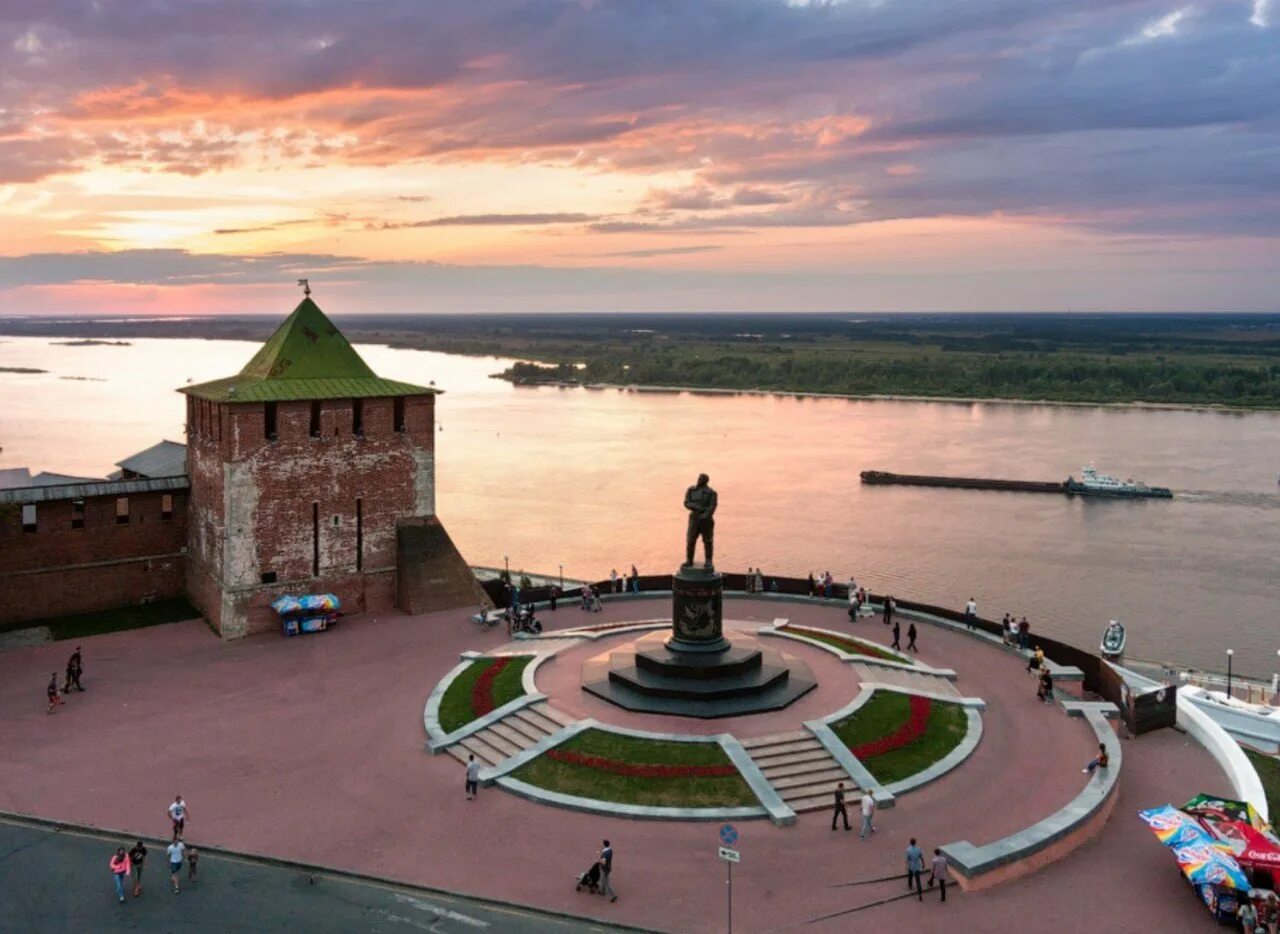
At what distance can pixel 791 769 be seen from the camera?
74.1 feet

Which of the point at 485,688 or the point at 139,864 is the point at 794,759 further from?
the point at 139,864

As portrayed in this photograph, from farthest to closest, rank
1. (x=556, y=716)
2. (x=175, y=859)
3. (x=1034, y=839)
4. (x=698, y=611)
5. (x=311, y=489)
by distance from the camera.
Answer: (x=311, y=489), (x=698, y=611), (x=556, y=716), (x=1034, y=839), (x=175, y=859)

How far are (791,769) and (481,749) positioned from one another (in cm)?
709

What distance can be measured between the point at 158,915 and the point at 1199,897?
58.7 ft

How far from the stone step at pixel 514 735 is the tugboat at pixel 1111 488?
57369 millimetres

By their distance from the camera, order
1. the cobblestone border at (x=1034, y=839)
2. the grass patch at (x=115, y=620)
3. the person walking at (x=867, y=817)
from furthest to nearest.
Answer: the grass patch at (x=115, y=620), the person walking at (x=867, y=817), the cobblestone border at (x=1034, y=839)

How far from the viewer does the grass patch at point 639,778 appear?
21531mm

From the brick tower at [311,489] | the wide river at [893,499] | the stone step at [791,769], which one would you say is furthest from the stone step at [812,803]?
the wide river at [893,499]

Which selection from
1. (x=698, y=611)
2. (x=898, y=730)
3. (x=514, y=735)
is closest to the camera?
(x=898, y=730)

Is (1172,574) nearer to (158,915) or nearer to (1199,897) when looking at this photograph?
(1199,897)

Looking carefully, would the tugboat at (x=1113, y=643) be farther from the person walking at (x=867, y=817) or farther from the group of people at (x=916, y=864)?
the group of people at (x=916, y=864)

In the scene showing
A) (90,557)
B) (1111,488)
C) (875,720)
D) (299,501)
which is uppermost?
(299,501)

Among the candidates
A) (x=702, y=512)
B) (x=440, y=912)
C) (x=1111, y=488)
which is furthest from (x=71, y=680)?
(x=1111, y=488)

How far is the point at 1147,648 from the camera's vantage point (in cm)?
4016
